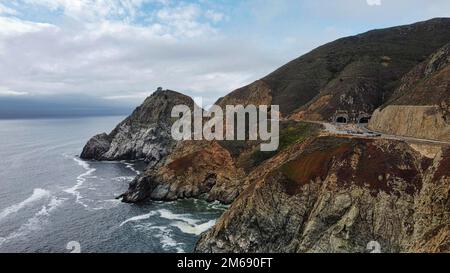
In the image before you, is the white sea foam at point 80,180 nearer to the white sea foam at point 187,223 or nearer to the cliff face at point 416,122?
the white sea foam at point 187,223

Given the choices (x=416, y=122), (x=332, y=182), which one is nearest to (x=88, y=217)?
(x=332, y=182)

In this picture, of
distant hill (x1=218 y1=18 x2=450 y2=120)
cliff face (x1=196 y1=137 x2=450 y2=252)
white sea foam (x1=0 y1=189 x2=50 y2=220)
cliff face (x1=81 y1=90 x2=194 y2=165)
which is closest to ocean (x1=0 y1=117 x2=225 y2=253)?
white sea foam (x1=0 y1=189 x2=50 y2=220)

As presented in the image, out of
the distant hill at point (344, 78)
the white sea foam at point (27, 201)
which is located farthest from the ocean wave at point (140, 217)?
the distant hill at point (344, 78)

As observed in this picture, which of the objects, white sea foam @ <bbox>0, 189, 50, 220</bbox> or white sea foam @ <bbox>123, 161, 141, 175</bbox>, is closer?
white sea foam @ <bbox>0, 189, 50, 220</bbox>

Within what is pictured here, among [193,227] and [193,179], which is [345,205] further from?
[193,179]

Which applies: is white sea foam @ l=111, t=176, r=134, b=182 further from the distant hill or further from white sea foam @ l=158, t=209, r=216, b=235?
the distant hill
